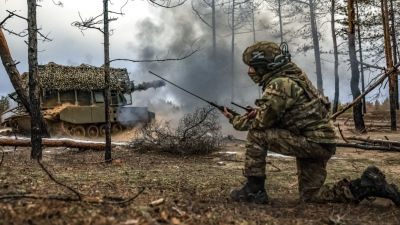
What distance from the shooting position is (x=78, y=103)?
16.2 m

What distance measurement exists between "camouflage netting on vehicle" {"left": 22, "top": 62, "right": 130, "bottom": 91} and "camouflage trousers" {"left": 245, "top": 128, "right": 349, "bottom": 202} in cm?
1412

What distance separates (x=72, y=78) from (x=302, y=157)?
14695 millimetres

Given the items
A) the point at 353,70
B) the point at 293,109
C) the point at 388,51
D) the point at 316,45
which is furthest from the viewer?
the point at 316,45

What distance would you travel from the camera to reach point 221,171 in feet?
19.8

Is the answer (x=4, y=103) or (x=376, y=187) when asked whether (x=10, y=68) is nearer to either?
Result: (x=376, y=187)

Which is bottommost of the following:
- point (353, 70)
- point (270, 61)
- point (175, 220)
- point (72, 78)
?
point (175, 220)

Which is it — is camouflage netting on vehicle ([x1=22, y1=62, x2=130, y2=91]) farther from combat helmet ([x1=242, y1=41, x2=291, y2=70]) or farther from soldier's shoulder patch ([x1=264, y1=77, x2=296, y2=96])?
soldier's shoulder patch ([x1=264, y1=77, x2=296, y2=96])

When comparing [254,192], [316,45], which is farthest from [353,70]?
[254,192]

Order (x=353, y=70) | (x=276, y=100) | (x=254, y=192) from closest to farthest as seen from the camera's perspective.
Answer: (x=276, y=100) → (x=254, y=192) → (x=353, y=70)

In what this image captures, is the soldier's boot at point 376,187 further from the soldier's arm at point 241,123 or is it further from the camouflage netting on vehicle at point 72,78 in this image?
the camouflage netting on vehicle at point 72,78

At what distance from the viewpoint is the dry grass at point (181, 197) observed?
2350mm

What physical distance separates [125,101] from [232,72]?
11.5 metres

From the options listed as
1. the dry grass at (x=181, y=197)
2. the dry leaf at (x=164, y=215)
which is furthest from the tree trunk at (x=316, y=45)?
the dry leaf at (x=164, y=215)

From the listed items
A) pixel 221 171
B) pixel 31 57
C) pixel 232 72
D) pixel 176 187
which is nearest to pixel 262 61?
pixel 176 187
